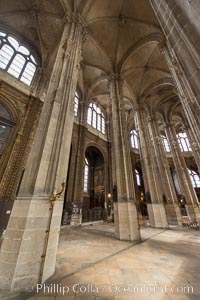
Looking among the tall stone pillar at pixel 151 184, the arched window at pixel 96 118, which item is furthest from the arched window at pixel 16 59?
the tall stone pillar at pixel 151 184

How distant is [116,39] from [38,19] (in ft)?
23.8

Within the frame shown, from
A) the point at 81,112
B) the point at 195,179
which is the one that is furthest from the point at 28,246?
the point at 195,179

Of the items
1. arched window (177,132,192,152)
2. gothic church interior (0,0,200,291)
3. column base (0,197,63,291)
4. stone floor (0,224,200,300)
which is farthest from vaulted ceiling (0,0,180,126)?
arched window (177,132,192,152)

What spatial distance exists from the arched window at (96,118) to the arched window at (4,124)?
10169 mm

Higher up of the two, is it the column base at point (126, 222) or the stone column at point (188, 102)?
the stone column at point (188, 102)

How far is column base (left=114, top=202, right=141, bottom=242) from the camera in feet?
20.5

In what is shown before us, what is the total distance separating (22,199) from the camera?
3.16 meters

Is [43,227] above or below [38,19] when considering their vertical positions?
below

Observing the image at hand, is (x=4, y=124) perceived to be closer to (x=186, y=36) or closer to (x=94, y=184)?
(x=186, y=36)

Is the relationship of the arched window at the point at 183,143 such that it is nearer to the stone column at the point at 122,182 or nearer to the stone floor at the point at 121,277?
the stone column at the point at 122,182

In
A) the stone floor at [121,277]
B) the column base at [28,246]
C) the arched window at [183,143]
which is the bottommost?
the stone floor at [121,277]

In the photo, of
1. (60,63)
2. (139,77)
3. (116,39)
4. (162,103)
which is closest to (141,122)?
(139,77)

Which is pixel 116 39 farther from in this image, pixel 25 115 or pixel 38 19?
pixel 25 115

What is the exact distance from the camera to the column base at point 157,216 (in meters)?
10.0
